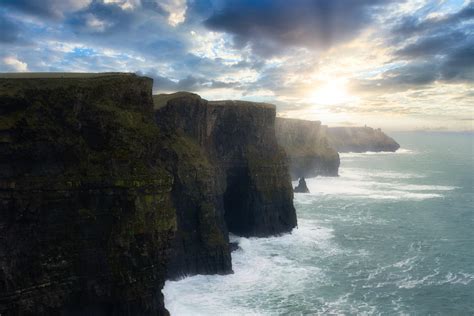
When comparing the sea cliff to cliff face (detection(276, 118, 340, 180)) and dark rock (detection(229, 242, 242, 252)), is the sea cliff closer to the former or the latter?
dark rock (detection(229, 242, 242, 252))

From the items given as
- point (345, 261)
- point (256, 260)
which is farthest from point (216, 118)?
point (345, 261)

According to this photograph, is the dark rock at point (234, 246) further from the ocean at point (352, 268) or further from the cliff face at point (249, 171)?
the cliff face at point (249, 171)

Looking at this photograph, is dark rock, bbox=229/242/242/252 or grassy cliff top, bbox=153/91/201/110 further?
dark rock, bbox=229/242/242/252

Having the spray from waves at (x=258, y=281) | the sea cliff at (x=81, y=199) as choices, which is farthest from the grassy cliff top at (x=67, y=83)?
the spray from waves at (x=258, y=281)

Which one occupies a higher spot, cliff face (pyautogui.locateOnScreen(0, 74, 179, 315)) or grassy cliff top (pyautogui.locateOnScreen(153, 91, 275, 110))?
grassy cliff top (pyautogui.locateOnScreen(153, 91, 275, 110))

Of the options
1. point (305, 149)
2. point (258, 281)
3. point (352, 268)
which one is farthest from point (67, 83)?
point (305, 149)

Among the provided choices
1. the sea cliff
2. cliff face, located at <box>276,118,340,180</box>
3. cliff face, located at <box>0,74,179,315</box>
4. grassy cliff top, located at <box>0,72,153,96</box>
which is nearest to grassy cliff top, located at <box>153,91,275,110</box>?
grassy cliff top, located at <box>0,72,153,96</box>
